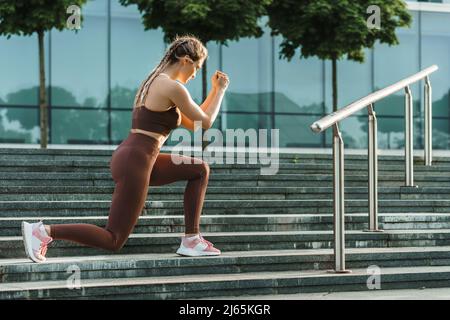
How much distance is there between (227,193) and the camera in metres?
10.1

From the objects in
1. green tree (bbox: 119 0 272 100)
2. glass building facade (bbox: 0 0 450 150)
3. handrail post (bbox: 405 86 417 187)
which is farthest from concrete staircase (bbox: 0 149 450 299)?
glass building facade (bbox: 0 0 450 150)

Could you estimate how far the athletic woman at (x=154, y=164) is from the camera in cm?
693

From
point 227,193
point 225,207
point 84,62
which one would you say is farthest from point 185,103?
point 84,62

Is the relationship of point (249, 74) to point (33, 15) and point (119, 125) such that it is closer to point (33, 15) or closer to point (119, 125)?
point (119, 125)

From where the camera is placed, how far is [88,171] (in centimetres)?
1084

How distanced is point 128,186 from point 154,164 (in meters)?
0.42

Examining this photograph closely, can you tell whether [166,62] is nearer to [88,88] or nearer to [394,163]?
[394,163]

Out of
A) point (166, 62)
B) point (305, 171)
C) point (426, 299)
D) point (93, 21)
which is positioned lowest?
point (426, 299)

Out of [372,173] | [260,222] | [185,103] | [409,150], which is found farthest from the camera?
[409,150]

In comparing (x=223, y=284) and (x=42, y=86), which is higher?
(x=42, y=86)

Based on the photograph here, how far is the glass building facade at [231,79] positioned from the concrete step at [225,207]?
14238 millimetres

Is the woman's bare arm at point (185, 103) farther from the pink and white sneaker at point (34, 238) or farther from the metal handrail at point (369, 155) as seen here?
the pink and white sneaker at point (34, 238)

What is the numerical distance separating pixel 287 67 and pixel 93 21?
5.22 meters
